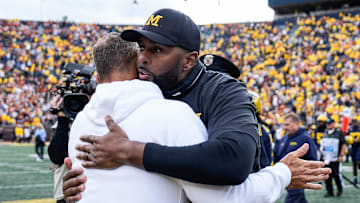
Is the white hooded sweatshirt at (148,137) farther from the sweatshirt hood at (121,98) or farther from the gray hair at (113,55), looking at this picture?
the gray hair at (113,55)

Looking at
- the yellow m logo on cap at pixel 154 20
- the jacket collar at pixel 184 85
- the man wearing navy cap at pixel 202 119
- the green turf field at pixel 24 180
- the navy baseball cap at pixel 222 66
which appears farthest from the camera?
the green turf field at pixel 24 180

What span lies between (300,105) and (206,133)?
67.0ft

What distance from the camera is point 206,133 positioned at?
1793 millimetres

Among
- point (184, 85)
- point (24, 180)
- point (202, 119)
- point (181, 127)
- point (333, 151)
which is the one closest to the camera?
point (181, 127)

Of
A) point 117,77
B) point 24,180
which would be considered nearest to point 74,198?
point 117,77

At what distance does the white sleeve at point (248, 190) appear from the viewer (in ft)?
5.45

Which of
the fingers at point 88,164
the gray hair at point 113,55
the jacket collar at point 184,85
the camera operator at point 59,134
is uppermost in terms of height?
the gray hair at point 113,55

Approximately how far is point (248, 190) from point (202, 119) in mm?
395

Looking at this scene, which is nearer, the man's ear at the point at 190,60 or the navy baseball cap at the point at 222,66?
the man's ear at the point at 190,60

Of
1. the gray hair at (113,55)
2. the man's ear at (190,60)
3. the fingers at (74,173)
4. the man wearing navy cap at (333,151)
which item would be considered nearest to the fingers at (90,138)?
the fingers at (74,173)

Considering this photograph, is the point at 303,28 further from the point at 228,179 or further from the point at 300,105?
the point at 228,179

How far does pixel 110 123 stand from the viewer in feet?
5.47

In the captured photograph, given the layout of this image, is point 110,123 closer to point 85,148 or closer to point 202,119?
point 85,148

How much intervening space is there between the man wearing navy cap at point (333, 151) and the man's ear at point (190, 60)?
7.90 meters
